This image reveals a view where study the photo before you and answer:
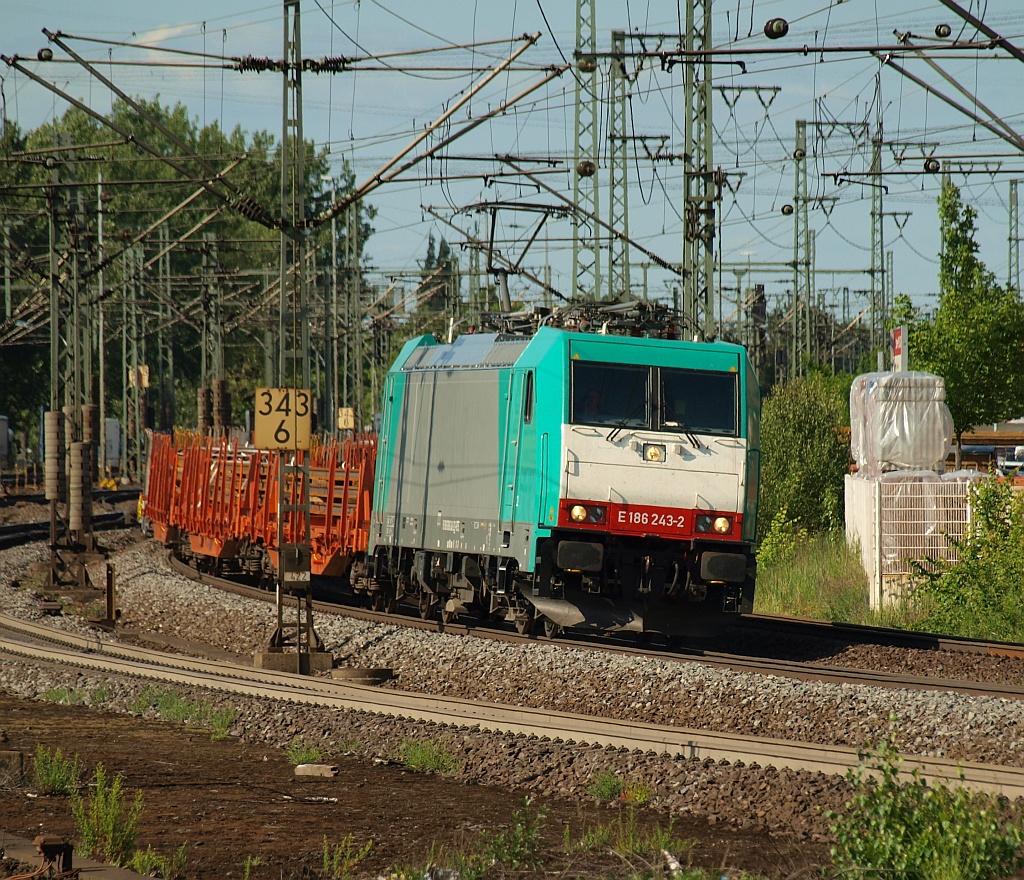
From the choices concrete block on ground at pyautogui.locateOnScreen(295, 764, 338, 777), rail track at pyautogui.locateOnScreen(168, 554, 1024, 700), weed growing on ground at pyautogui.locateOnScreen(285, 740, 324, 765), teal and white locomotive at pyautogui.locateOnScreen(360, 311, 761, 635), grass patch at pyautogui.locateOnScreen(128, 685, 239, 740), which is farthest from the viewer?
teal and white locomotive at pyautogui.locateOnScreen(360, 311, 761, 635)

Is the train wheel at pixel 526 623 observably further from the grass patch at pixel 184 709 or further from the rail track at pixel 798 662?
the grass patch at pixel 184 709

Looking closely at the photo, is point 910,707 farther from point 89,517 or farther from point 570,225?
point 570,225

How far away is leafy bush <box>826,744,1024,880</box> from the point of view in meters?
6.30

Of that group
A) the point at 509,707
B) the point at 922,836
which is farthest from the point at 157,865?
the point at 509,707

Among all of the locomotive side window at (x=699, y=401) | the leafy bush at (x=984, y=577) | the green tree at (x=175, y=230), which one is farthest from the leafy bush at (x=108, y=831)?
the green tree at (x=175, y=230)

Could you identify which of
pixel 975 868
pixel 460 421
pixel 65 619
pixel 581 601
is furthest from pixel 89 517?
pixel 975 868

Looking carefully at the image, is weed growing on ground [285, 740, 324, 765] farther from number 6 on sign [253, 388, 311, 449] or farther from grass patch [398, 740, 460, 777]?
number 6 on sign [253, 388, 311, 449]

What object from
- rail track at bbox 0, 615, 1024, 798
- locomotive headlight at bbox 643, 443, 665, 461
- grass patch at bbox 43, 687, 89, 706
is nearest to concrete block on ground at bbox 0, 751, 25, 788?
rail track at bbox 0, 615, 1024, 798

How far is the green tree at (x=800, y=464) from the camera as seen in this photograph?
28672mm

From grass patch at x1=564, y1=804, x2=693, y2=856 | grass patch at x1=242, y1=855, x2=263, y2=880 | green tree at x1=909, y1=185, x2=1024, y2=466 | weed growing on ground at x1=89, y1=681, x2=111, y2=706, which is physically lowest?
weed growing on ground at x1=89, y1=681, x2=111, y2=706

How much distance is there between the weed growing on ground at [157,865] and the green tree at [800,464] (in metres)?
22.7

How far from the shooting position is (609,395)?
15.7 meters

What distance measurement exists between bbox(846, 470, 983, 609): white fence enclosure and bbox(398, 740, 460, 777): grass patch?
12.3 m

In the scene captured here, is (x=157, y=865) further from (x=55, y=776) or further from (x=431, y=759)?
(x=431, y=759)
